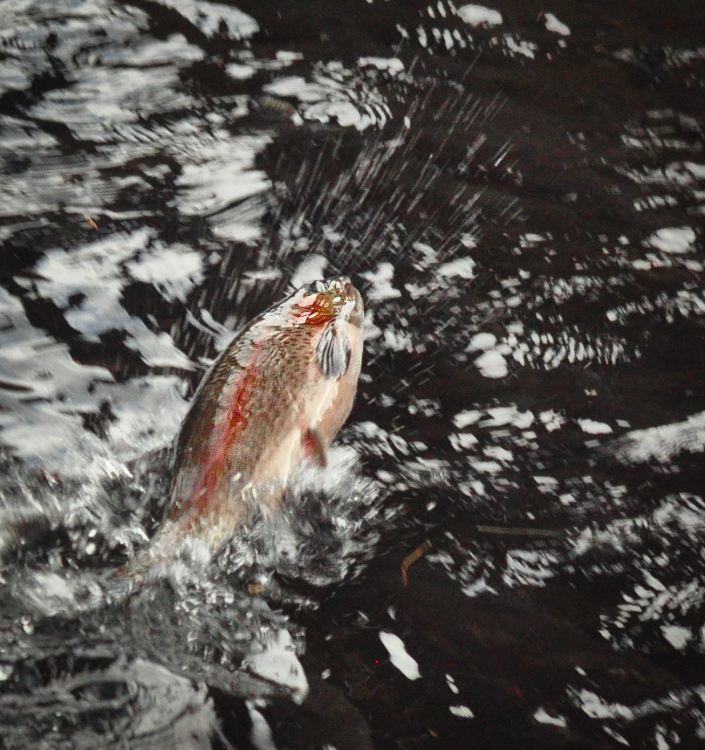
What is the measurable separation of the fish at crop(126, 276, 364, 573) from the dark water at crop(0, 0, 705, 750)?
0.50 feet

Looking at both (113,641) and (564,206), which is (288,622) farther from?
(564,206)

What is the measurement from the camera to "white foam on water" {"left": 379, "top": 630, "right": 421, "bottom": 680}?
2.56m

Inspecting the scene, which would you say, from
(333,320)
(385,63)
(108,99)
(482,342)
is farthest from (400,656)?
(385,63)

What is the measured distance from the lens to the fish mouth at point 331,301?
9.80 ft

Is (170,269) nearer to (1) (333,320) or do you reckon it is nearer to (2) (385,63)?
(1) (333,320)

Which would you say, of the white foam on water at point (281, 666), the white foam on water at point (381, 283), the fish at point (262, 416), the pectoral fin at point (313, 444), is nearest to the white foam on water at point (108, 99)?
the white foam on water at point (381, 283)

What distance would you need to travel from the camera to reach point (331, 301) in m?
3.04

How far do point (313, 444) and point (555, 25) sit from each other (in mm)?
3461

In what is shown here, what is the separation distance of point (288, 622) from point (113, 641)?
54 cm

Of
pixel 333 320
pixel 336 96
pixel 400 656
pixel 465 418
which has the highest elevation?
pixel 336 96

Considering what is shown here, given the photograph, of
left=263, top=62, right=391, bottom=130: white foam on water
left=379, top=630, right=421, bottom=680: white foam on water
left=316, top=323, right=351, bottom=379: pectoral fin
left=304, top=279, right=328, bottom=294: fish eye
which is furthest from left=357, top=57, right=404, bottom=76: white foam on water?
left=379, top=630, right=421, bottom=680: white foam on water

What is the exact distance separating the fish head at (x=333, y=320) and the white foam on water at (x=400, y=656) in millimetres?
911

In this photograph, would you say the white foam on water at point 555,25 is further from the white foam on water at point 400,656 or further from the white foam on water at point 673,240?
the white foam on water at point 400,656

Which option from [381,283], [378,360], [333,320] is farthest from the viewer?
[381,283]
